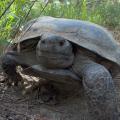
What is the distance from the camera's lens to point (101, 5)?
5.56 m

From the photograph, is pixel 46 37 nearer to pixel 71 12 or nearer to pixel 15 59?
pixel 15 59

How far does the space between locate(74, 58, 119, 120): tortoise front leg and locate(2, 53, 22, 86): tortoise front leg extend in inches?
25.7

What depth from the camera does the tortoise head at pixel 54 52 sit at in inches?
107

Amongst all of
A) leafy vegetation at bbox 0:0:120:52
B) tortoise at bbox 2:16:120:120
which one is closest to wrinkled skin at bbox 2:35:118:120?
tortoise at bbox 2:16:120:120

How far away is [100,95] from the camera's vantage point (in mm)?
2537

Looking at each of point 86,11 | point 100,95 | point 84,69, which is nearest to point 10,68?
point 84,69

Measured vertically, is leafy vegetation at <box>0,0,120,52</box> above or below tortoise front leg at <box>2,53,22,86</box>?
above

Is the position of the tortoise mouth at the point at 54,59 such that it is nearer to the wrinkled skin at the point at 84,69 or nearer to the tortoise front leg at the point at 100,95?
the wrinkled skin at the point at 84,69

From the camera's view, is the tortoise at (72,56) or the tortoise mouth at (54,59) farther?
the tortoise mouth at (54,59)

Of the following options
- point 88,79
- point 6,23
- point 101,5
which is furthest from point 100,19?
point 88,79

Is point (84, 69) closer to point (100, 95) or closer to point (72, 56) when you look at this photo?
point (72, 56)

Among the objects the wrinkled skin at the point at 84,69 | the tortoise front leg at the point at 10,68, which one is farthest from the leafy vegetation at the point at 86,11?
the wrinkled skin at the point at 84,69

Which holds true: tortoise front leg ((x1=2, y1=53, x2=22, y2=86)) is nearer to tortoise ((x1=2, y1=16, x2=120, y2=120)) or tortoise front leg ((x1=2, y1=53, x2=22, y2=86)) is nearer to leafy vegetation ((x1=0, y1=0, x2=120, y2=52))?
tortoise ((x1=2, y1=16, x2=120, y2=120))

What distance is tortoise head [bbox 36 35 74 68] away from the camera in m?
2.72
